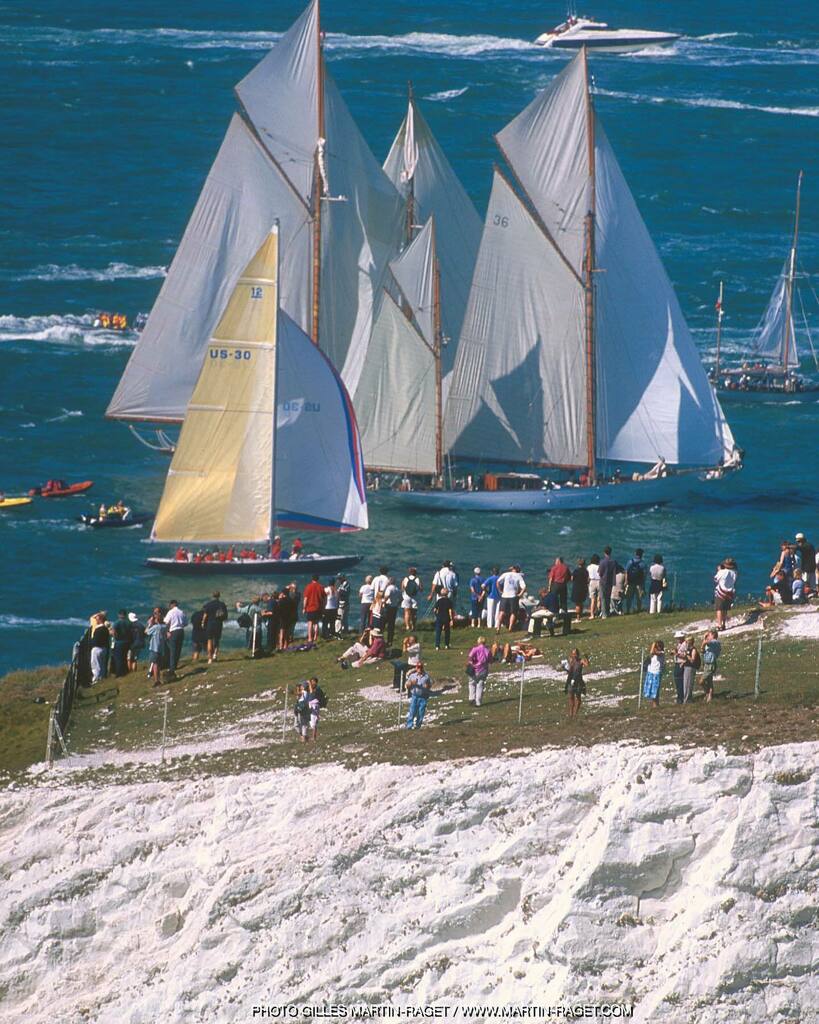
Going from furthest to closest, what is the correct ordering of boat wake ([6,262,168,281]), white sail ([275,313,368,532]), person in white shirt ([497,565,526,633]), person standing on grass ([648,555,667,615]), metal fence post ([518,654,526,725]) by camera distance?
boat wake ([6,262,168,281]), white sail ([275,313,368,532]), person standing on grass ([648,555,667,615]), person in white shirt ([497,565,526,633]), metal fence post ([518,654,526,725])

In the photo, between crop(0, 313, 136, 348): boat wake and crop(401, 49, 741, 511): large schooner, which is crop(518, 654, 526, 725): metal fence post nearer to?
crop(401, 49, 741, 511): large schooner

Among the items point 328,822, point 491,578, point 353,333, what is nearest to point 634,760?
point 328,822

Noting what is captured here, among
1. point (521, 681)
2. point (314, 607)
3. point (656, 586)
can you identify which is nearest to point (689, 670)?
point (521, 681)

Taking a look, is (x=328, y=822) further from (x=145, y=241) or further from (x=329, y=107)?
(x=145, y=241)

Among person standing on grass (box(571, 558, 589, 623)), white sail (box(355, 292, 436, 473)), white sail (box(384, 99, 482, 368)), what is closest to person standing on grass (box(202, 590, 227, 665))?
person standing on grass (box(571, 558, 589, 623))

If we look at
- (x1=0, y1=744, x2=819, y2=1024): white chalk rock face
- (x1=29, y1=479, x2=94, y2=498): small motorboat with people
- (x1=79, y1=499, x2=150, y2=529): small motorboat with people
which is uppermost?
(x1=29, y1=479, x2=94, y2=498): small motorboat with people

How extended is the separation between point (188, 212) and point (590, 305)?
5963 centimetres

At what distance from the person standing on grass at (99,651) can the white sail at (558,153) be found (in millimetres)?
44008

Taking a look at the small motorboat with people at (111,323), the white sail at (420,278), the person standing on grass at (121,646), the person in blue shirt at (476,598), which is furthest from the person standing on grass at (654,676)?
the small motorboat with people at (111,323)

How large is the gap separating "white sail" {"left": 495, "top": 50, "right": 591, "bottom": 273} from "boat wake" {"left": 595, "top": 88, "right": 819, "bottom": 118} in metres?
84.0

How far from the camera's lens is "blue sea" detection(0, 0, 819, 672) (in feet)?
313

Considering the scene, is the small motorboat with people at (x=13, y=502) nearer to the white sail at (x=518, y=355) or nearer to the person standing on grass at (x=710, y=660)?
the white sail at (x=518, y=355)

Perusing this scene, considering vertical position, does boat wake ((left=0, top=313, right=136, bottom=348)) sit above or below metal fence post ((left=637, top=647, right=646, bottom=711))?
above

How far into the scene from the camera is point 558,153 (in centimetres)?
10125
